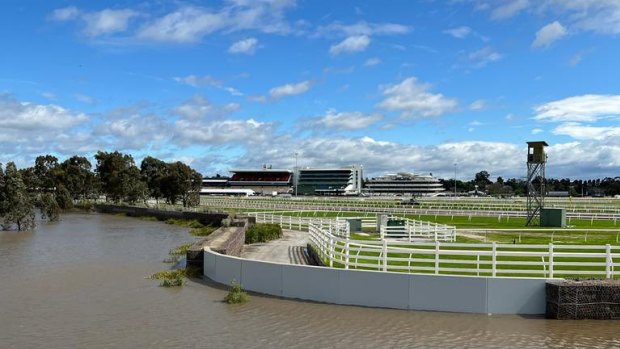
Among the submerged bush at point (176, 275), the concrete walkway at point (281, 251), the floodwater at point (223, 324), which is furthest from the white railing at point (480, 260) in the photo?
the submerged bush at point (176, 275)

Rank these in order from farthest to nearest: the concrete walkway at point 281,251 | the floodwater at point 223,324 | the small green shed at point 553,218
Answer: the small green shed at point 553,218 → the concrete walkway at point 281,251 → the floodwater at point 223,324

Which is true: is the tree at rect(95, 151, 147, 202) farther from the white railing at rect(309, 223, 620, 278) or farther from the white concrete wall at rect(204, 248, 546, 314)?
the white concrete wall at rect(204, 248, 546, 314)

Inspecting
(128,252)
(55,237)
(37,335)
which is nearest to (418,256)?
(37,335)

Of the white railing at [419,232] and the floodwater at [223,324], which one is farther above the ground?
the white railing at [419,232]

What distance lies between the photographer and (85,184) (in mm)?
106438

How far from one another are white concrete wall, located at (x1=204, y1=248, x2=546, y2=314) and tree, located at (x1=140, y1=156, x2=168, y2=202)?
70.9 meters

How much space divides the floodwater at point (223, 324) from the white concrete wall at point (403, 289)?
0.30 m

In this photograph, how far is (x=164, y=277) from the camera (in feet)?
60.8

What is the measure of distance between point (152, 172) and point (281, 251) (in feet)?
248

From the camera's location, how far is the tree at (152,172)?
3351 inches

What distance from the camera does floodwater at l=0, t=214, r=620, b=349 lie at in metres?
10.8

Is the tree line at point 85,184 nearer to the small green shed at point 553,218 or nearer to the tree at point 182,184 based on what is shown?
the tree at point 182,184

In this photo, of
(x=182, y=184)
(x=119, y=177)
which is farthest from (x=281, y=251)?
(x=119, y=177)

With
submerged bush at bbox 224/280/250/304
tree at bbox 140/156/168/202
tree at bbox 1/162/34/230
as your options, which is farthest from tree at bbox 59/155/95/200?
submerged bush at bbox 224/280/250/304
